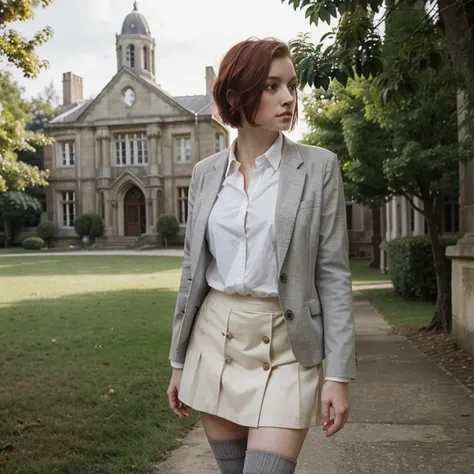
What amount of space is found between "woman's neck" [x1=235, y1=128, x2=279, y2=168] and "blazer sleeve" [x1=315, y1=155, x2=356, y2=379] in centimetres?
26

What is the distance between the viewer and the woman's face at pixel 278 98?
2.35m

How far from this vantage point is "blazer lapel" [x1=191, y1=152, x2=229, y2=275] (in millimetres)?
2482

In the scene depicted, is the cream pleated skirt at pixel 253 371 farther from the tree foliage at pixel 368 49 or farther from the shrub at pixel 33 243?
the shrub at pixel 33 243

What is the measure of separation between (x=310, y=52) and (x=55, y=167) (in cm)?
4501

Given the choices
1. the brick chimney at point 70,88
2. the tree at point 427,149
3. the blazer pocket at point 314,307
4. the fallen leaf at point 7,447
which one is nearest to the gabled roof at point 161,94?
the brick chimney at point 70,88

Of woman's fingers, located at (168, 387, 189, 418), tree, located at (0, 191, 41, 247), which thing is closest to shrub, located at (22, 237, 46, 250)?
tree, located at (0, 191, 41, 247)

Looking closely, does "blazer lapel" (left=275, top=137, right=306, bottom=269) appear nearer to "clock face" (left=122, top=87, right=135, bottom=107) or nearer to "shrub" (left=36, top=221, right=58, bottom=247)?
"shrub" (left=36, top=221, right=58, bottom=247)

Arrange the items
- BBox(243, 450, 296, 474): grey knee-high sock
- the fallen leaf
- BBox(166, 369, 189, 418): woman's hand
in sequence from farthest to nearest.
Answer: the fallen leaf
BBox(166, 369, 189, 418): woman's hand
BBox(243, 450, 296, 474): grey knee-high sock

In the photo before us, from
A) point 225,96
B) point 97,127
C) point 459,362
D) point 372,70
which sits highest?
point 97,127

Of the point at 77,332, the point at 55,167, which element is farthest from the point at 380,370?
the point at 55,167

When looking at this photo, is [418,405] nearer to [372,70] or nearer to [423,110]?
[372,70]

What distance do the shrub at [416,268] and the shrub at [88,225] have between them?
30.9 m

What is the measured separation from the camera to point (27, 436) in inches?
196

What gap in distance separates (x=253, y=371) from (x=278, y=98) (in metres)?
0.94
